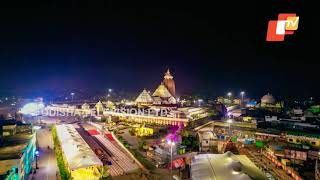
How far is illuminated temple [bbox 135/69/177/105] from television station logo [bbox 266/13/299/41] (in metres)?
41.2

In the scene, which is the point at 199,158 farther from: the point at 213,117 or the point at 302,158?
the point at 213,117

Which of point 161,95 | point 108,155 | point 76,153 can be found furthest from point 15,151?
point 161,95

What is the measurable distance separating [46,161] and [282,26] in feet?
84.6

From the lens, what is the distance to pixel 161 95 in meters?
59.8

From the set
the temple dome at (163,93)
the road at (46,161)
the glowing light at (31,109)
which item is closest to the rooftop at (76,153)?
the road at (46,161)

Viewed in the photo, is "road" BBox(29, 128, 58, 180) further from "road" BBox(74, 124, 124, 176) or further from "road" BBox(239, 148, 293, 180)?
"road" BBox(239, 148, 293, 180)

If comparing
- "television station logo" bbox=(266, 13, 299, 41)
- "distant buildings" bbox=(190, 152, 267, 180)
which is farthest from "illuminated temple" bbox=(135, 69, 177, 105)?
"television station logo" bbox=(266, 13, 299, 41)

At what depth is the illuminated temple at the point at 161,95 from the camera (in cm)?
5784

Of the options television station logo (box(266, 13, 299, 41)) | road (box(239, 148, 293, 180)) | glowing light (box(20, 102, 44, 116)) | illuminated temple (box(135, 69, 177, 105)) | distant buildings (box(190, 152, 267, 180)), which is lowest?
road (box(239, 148, 293, 180))

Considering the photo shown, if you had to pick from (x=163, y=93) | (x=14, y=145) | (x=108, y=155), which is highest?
(x=163, y=93)

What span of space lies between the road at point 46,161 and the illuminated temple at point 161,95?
24.5 metres

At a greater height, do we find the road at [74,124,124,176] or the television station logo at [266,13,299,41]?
the television station logo at [266,13,299,41]

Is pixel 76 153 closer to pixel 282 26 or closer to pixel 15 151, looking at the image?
pixel 15 151

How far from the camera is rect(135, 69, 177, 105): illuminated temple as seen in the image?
190ft
